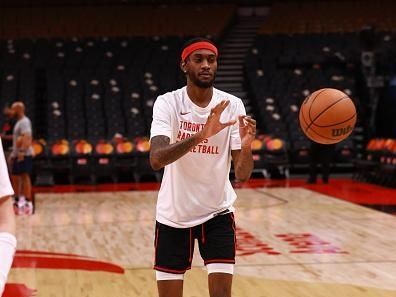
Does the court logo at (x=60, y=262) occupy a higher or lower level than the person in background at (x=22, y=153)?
lower

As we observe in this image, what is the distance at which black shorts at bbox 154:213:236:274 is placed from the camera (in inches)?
136

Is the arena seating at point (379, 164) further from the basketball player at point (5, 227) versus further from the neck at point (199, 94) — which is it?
the basketball player at point (5, 227)

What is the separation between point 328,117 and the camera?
4410 mm

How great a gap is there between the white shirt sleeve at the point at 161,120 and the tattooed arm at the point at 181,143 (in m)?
0.04

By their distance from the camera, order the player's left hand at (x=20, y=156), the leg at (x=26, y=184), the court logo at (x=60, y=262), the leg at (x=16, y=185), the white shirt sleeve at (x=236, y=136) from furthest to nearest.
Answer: the leg at (x=16, y=185)
the leg at (x=26, y=184)
the player's left hand at (x=20, y=156)
the court logo at (x=60, y=262)
the white shirt sleeve at (x=236, y=136)

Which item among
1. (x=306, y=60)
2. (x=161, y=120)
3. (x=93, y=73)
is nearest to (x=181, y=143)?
(x=161, y=120)

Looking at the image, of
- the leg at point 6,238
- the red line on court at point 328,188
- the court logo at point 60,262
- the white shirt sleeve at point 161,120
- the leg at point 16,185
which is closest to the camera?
the leg at point 6,238

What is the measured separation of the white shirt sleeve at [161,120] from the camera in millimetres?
3402

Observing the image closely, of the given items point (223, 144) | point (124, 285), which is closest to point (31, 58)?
point (124, 285)

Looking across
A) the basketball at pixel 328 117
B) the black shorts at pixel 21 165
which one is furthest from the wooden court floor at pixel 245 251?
the basketball at pixel 328 117

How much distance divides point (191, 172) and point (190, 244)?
34 cm

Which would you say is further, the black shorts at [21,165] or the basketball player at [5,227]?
the black shorts at [21,165]

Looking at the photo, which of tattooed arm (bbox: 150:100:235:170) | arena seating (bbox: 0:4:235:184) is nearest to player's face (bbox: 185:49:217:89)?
tattooed arm (bbox: 150:100:235:170)

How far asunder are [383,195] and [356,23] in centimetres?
1026
